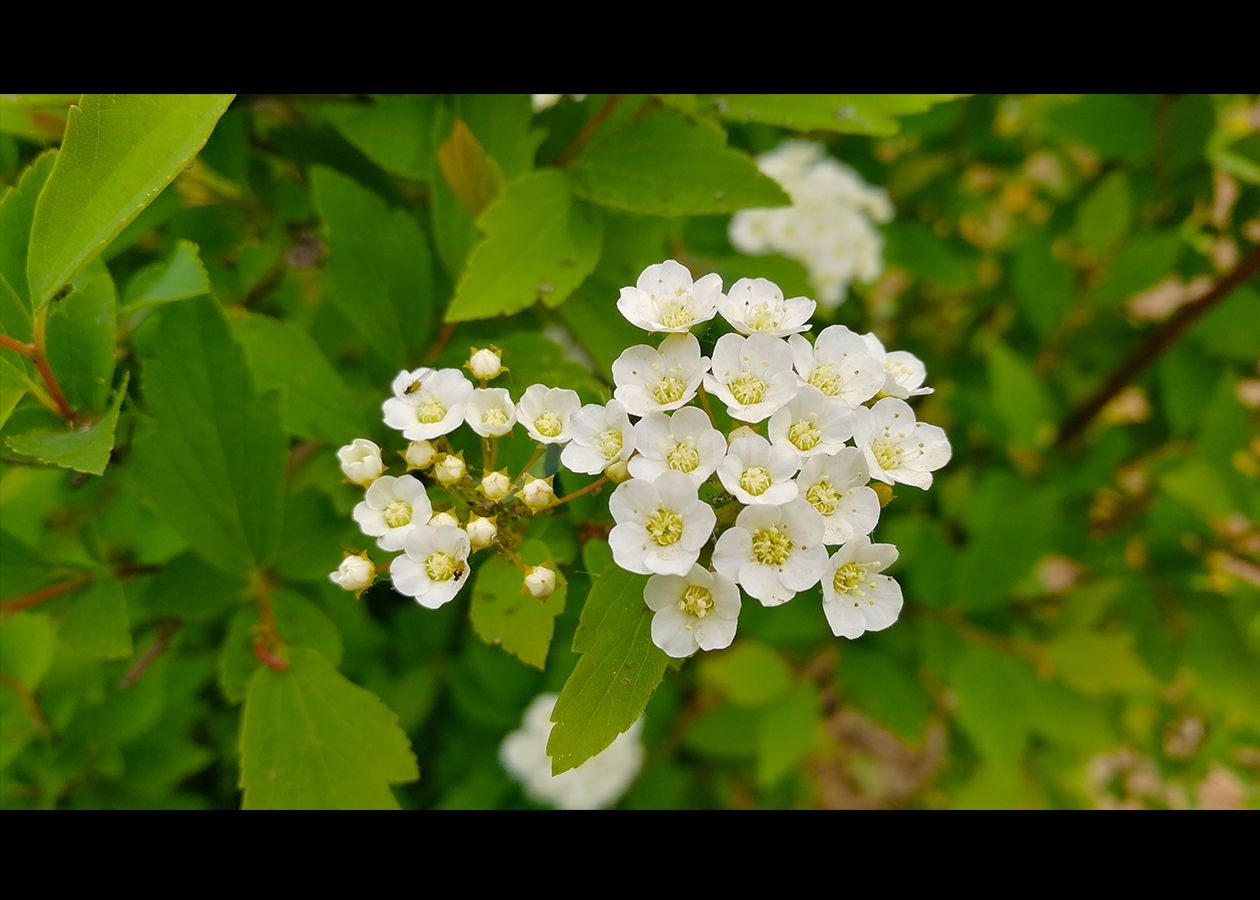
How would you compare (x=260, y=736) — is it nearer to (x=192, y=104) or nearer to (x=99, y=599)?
(x=99, y=599)

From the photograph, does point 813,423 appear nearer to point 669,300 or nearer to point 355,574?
point 669,300

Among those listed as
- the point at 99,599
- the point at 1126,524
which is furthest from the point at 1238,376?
the point at 99,599

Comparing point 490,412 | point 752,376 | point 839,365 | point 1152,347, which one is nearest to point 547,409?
point 490,412

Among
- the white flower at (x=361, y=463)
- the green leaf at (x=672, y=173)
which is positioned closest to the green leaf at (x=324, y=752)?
the white flower at (x=361, y=463)

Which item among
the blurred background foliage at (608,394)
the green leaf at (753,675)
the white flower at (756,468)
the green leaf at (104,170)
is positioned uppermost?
the green leaf at (104,170)

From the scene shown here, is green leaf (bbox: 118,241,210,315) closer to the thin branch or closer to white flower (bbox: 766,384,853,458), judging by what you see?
white flower (bbox: 766,384,853,458)

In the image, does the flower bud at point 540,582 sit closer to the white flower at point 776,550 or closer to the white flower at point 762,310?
the white flower at point 776,550
